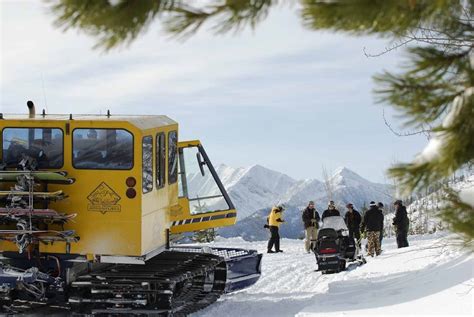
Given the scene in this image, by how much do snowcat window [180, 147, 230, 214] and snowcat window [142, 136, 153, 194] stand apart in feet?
4.79

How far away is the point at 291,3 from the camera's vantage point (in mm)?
5379

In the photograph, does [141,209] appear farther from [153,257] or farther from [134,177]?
[153,257]

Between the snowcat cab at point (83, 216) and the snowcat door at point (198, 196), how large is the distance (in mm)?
1089

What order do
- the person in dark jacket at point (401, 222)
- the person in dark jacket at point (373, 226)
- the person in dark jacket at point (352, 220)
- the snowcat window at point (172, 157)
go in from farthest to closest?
1. the person in dark jacket at point (401, 222)
2. the person in dark jacket at point (352, 220)
3. the person in dark jacket at point (373, 226)
4. the snowcat window at point (172, 157)

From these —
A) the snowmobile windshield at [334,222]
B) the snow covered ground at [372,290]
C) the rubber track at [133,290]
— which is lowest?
the snow covered ground at [372,290]

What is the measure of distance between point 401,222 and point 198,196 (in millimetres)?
9290

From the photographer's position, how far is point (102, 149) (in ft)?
39.5

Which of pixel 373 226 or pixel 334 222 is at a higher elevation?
pixel 334 222

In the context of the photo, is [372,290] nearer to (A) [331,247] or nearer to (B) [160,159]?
(A) [331,247]

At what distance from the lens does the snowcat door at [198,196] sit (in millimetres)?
13781

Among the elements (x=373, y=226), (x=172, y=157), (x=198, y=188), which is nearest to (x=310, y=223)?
(x=373, y=226)

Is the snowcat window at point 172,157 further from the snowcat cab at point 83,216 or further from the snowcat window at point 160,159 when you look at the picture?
the snowcat cab at point 83,216

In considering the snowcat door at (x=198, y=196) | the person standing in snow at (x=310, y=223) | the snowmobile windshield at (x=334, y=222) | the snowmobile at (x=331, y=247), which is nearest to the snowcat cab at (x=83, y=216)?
the snowcat door at (x=198, y=196)

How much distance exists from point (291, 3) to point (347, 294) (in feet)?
29.4
